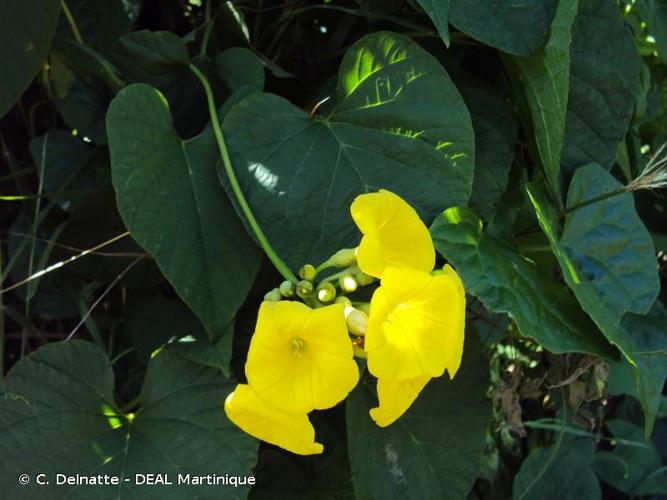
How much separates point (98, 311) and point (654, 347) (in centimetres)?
69

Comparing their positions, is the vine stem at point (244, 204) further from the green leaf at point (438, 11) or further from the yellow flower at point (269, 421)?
the green leaf at point (438, 11)

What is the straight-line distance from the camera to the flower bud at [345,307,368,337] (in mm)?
589

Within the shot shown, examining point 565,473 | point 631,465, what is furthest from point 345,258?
point 631,465

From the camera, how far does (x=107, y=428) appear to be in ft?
2.60

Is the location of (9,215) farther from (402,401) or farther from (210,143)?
(402,401)

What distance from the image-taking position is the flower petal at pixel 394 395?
584 millimetres

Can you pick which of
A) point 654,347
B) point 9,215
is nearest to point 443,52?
point 654,347

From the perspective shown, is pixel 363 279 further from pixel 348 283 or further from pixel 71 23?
pixel 71 23

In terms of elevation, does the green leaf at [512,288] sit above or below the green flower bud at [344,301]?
below

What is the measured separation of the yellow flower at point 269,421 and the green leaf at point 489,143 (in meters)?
0.33

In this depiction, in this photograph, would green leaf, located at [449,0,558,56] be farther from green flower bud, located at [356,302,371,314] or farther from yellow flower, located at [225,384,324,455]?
yellow flower, located at [225,384,324,455]

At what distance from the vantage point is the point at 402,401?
60 cm

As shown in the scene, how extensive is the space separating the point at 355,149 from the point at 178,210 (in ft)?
0.57

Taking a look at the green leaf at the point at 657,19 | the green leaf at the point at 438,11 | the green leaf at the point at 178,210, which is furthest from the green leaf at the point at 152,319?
the green leaf at the point at 657,19
